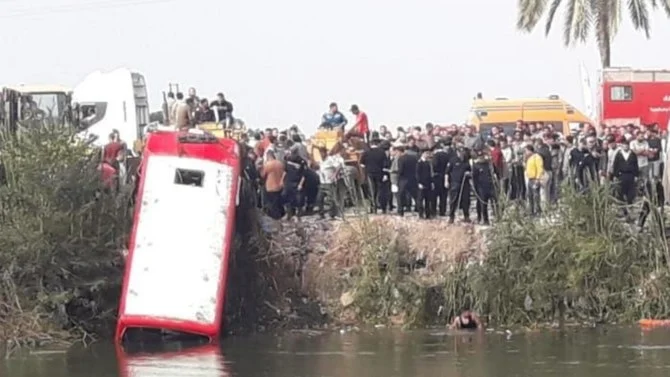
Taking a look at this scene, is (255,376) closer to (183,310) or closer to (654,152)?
(183,310)

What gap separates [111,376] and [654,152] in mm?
14073

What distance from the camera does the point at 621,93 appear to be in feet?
152

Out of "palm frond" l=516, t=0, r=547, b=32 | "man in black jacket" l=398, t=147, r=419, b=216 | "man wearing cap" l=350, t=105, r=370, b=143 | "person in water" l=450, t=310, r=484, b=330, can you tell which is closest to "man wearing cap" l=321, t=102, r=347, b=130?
"man wearing cap" l=350, t=105, r=370, b=143

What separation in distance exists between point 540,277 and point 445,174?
3.15 m

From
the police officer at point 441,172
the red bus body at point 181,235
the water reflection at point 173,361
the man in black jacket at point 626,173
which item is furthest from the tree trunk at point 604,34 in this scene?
the water reflection at point 173,361

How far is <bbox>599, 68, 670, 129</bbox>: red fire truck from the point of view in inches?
1818

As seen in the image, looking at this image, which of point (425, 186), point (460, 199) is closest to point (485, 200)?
point (460, 199)

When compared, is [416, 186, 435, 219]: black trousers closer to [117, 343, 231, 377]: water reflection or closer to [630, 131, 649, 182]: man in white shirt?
[630, 131, 649, 182]: man in white shirt

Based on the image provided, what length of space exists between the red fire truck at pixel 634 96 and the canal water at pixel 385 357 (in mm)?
21265

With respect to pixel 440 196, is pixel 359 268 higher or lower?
lower

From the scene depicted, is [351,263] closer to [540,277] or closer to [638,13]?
[540,277]

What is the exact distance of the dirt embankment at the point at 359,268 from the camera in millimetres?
26862

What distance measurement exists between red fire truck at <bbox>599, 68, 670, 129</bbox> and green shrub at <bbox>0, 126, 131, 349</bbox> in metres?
23.4

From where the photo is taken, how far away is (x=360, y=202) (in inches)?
1115
